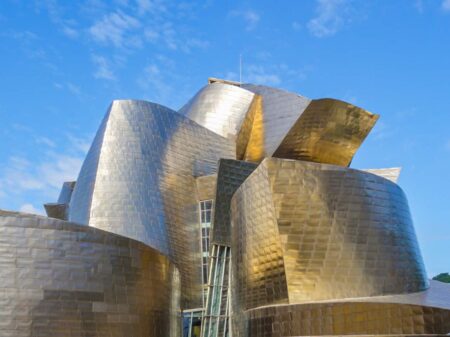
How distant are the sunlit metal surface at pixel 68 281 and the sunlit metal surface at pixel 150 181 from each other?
783 cm

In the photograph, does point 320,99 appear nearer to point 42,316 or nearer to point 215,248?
point 215,248

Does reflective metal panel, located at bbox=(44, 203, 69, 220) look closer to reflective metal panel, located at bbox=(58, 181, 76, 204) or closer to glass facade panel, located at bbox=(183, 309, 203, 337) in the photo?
reflective metal panel, located at bbox=(58, 181, 76, 204)

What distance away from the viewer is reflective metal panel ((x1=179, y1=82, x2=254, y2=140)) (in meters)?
28.3

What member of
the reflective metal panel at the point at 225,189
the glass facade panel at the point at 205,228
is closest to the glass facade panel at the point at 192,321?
the glass facade panel at the point at 205,228

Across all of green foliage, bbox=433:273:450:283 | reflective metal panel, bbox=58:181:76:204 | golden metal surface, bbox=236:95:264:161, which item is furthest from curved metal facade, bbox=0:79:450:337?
green foliage, bbox=433:273:450:283

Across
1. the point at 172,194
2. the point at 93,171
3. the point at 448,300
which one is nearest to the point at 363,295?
the point at 448,300

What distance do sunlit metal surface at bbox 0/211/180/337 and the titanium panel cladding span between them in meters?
3.43

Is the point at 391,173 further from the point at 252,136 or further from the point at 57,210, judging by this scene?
the point at 57,210

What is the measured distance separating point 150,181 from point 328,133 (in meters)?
8.24

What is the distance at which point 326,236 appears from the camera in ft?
49.2

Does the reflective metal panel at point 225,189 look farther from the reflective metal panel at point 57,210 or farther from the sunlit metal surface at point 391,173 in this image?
the reflective metal panel at point 57,210

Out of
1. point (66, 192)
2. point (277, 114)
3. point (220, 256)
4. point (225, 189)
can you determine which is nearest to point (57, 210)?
point (66, 192)

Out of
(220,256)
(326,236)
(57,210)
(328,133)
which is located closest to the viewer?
(326,236)

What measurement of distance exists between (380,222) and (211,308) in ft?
30.3
